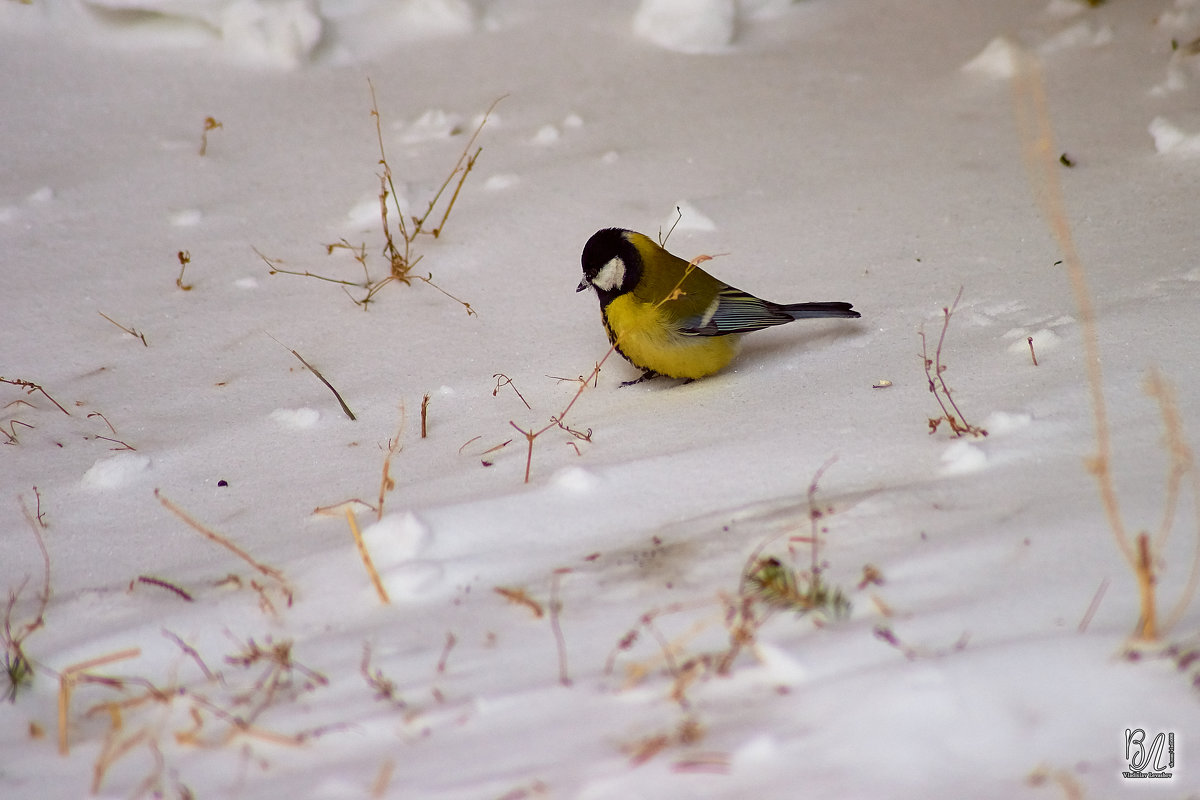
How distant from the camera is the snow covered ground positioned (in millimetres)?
1734

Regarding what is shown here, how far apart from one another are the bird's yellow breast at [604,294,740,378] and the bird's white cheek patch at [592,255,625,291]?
2.4 inches

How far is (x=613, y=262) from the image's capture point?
3.46 m

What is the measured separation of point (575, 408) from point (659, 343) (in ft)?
1.16

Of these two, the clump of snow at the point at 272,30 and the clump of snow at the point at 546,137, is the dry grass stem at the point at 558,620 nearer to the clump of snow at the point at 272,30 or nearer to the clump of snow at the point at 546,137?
the clump of snow at the point at 546,137

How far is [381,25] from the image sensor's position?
18.9ft

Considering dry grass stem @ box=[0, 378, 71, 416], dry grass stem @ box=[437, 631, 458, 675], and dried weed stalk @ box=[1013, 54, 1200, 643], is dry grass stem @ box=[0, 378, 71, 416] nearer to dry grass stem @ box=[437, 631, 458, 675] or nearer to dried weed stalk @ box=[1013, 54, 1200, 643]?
dry grass stem @ box=[437, 631, 458, 675]

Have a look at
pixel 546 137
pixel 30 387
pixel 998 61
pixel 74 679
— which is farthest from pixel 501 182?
pixel 74 679

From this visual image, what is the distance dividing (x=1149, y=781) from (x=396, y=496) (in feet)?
6.09

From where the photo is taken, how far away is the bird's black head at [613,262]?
135 inches

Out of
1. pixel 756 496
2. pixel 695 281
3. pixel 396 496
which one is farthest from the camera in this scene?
pixel 695 281

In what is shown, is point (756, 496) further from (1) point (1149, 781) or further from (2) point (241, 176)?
(2) point (241, 176)

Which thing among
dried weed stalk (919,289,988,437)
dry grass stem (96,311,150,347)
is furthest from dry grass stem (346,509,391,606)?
dry grass stem (96,311,150,347)

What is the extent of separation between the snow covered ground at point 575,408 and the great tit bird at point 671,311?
13 cm

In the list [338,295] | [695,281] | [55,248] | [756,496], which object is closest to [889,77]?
[695,281]
